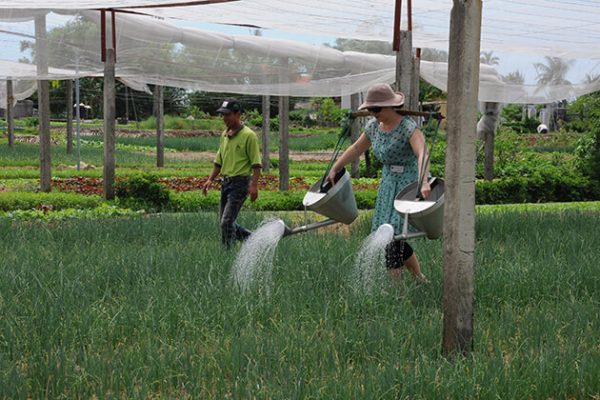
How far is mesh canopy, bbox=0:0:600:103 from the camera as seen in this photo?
8.95 meters

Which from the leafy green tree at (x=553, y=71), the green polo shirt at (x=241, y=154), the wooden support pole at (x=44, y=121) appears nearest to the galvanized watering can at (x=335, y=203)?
the green polo shirt at (x=241, y=154)

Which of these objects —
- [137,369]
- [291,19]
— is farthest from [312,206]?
[291,19]

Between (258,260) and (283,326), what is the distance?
1442 mm

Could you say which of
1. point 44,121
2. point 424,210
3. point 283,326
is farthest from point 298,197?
point 283,326

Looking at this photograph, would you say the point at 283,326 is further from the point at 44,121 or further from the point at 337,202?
the point at 44,121

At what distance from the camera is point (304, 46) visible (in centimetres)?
1263

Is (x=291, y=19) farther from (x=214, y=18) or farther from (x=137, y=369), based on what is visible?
(x=137, y=369)

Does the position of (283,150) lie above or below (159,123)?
below

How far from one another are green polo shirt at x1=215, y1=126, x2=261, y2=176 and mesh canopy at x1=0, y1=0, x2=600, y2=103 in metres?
1.73

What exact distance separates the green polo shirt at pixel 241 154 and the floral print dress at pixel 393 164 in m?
1.88

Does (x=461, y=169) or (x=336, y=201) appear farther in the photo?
(x=336, y=201)

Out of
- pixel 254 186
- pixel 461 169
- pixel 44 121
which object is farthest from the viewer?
pixel 44 121

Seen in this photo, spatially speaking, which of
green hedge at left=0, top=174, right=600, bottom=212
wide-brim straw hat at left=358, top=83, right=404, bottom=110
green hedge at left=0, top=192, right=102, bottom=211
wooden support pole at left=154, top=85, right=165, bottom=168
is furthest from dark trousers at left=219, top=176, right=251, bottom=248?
wooden support pole at left=154, top=85, right=165, bottom=168

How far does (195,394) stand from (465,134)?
1716 millimetres
